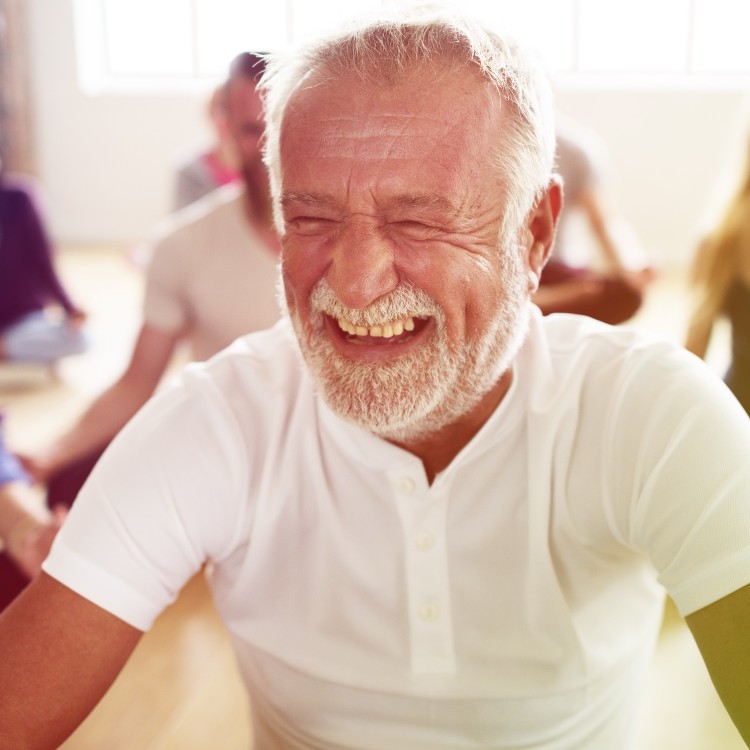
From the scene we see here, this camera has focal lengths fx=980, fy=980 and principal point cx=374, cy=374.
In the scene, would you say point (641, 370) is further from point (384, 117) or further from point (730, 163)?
point (730, 163)

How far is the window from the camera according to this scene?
7.05 metres

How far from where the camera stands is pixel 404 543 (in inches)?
47.9

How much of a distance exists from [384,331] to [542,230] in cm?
29

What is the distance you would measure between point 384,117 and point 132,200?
7.20 meters

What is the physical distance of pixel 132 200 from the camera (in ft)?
26.1

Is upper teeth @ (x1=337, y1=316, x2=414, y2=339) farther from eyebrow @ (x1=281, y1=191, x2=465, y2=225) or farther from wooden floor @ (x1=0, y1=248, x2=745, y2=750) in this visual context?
wooden floor @ (x1=0, y1=248, x2=745, y2=750)

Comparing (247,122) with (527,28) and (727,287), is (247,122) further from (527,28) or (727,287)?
(527,28)

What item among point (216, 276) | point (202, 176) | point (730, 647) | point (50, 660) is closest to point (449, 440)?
point (730, 647)

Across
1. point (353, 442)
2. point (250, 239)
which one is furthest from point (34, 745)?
point (250, 239)

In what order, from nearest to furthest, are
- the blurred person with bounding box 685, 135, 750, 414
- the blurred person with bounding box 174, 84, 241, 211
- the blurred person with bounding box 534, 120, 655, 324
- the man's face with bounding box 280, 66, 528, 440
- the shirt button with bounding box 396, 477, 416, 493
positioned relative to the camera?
1. the man's face with bounding box 280, 66, 528, 440
2. the shirt button with bounding box 396, 477, 416, 493
3. the blurred person with bounding box 685, 135, 750, 414
4. the blurred person with bounding box 534, 120, 655, 324
5. the blurred person with bounding box 174, 84, 241, 211

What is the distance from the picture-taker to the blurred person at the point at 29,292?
451cm

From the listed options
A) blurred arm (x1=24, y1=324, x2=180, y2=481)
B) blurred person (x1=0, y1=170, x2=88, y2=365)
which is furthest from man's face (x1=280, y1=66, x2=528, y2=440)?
blurred person (x1=0, y1=170, x2=88, y2=365)

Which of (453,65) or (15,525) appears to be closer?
(453,65)

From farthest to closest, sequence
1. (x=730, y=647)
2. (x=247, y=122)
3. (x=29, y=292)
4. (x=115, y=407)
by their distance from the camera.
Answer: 1. (x=29, y=292)
2. (x=247, y=122)
3. (x=115, y=407)
4. (x=730, y=647)
